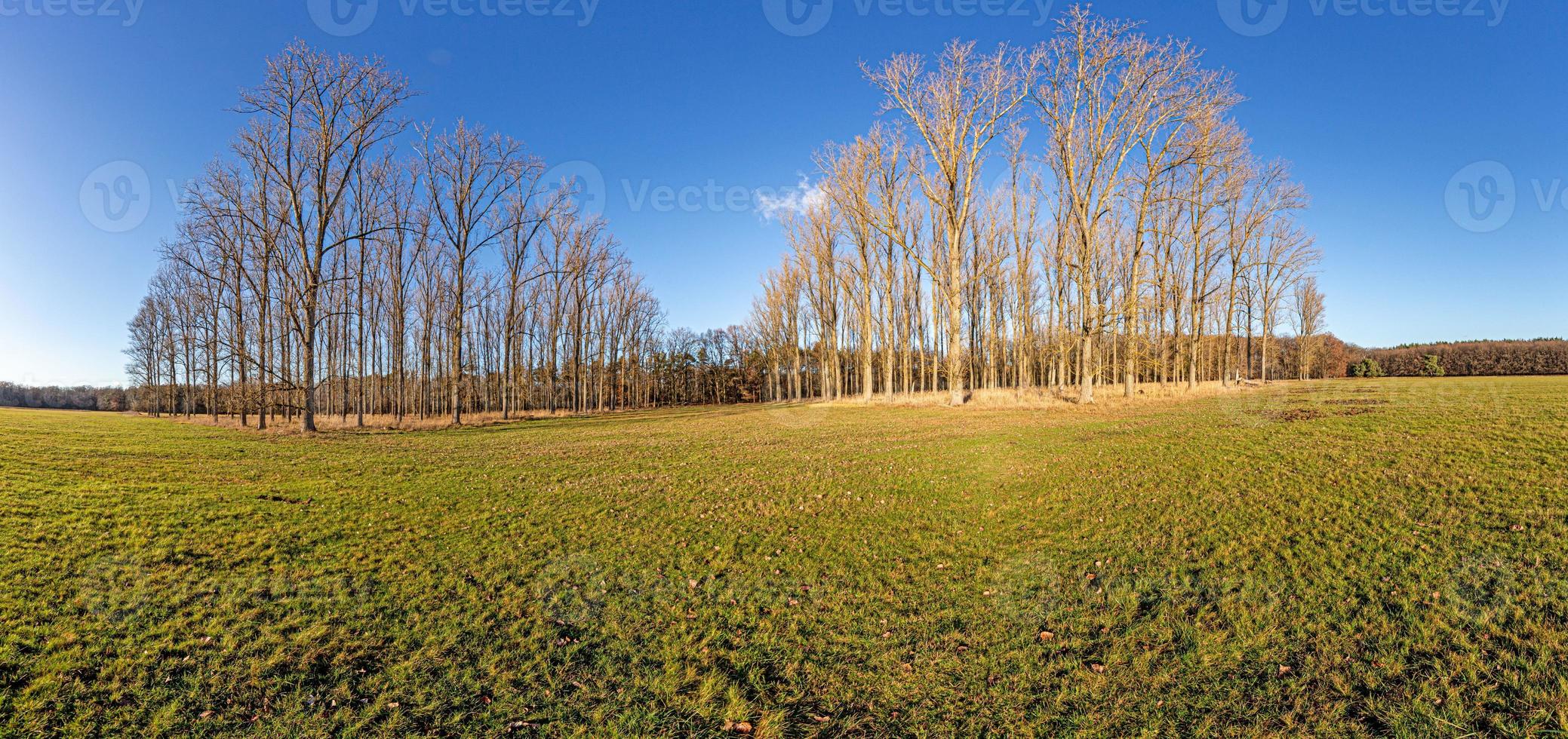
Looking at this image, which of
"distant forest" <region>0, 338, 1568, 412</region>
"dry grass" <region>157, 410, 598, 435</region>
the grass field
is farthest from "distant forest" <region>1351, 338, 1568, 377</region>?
"dry grass" <region>157, 410, 598, 435</region>

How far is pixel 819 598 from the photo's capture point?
582cm

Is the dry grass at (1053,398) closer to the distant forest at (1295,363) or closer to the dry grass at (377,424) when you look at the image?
the dry grass at (377,424)

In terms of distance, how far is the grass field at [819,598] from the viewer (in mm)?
3824

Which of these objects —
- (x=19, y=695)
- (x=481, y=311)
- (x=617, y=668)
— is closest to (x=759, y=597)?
(x=617, y=668)

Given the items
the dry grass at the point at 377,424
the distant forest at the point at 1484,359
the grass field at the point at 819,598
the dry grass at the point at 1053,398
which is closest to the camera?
the grass field at the point at 819,598

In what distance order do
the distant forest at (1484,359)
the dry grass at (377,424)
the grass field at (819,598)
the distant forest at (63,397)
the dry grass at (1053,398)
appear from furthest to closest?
the distant forest at (63,397)
the distant forest at (1484,359)
the dry grass at (1053,398)
the dry grass at (377,424)
the grass field at (819,598)

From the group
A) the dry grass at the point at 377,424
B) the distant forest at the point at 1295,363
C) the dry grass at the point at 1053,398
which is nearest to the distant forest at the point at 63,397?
the distant forest at the point at 1295,363

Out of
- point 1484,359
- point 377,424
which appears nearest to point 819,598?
point 377,424

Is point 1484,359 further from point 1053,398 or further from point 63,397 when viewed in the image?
point 63,397

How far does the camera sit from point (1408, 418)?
11.9 meters

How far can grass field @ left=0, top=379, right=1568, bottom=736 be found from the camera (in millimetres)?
3824

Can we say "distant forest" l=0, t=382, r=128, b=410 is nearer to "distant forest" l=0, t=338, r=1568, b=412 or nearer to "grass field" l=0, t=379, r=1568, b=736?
"distant forest" l=0, t=338, r=1568, b=412

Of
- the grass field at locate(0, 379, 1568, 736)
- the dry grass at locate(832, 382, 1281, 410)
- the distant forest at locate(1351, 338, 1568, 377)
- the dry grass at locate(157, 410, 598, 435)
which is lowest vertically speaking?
the grass field at locate(0, 379, 1568, 736)

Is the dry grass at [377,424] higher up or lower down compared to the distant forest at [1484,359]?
lower down
